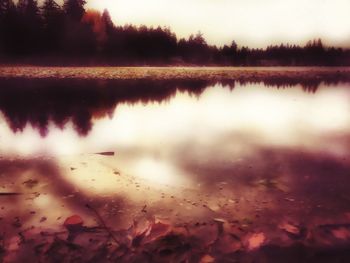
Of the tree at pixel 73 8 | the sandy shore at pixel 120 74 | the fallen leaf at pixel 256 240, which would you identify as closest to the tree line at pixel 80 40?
the tree at pixel 73 8

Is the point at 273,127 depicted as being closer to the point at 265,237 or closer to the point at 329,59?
the point at 265,237

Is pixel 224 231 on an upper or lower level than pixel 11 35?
lower

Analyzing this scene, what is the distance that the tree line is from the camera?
64188mm

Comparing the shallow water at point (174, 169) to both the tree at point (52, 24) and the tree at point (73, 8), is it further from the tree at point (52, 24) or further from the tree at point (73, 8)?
the tree at point (73, 8)

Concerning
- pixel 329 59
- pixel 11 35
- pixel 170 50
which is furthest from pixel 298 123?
pixel 329 59

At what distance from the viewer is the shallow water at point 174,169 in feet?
19.4

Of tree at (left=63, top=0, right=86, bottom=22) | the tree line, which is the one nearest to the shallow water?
the tree line

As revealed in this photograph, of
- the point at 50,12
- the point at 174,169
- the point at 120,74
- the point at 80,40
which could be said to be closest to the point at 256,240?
the point at 174,169

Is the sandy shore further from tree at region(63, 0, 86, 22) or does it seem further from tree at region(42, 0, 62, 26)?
tree at region(63, 0, 86, 22)

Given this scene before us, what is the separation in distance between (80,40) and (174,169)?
228 feet

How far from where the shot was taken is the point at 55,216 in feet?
18.8

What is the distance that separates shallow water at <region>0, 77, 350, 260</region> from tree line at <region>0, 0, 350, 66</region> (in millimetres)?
54451

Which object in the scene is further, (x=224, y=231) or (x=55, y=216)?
(x=55, y=216)

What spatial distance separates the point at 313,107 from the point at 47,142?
631 inches
